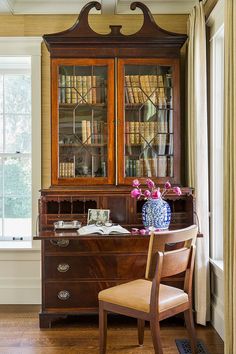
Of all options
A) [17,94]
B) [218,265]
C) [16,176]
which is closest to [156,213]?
[218,265]

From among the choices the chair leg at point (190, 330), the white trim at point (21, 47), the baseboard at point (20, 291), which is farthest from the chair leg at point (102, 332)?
the white trim at point (21, 47)

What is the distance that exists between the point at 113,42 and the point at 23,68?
105cm

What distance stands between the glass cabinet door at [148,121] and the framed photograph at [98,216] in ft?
1.02

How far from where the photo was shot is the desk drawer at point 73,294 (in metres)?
3.42

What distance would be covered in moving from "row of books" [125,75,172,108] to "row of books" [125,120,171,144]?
17 centimetres

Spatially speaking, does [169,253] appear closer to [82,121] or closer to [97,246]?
[97,246]

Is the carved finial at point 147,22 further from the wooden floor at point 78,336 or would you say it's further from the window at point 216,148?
the wooden floor at point 78,336

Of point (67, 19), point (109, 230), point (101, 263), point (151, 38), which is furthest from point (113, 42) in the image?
point (101, 263)

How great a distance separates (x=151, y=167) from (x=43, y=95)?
1.20 metres

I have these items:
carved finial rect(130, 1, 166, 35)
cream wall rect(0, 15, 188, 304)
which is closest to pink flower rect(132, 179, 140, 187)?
cream wall rect(0, 15, 188, 304)

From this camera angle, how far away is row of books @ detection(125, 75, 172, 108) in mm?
3662

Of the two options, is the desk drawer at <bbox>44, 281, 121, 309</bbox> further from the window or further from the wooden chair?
the window

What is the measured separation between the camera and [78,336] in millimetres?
3287

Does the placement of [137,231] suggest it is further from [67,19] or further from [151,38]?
[67,19]
